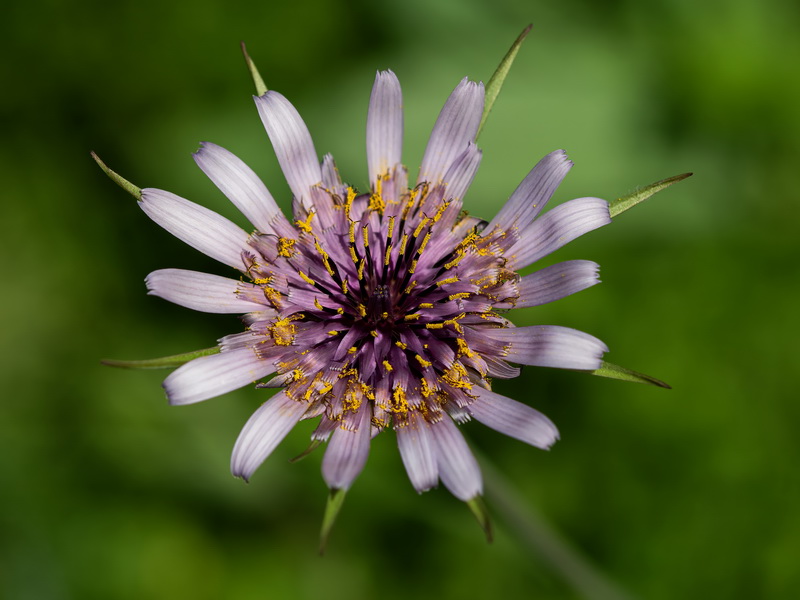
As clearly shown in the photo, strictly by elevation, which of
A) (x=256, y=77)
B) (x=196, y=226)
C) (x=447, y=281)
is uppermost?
(x=256, y=77)

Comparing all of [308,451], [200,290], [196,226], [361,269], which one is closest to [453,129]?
[361,269]

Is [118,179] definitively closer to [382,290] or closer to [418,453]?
[382,290]

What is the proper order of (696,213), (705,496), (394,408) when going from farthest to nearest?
(696,213) < (705,496) < (394,408)

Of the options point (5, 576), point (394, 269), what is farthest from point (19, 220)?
point (394, 269)

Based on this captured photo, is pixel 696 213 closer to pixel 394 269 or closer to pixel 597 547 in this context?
pixel 597 547

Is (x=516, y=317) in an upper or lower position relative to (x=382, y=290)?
lower

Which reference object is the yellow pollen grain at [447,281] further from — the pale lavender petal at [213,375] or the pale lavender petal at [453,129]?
the pale lavender petal at [213,375]

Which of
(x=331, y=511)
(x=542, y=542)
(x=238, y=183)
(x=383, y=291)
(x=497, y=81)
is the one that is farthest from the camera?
(x=542, y=542)
